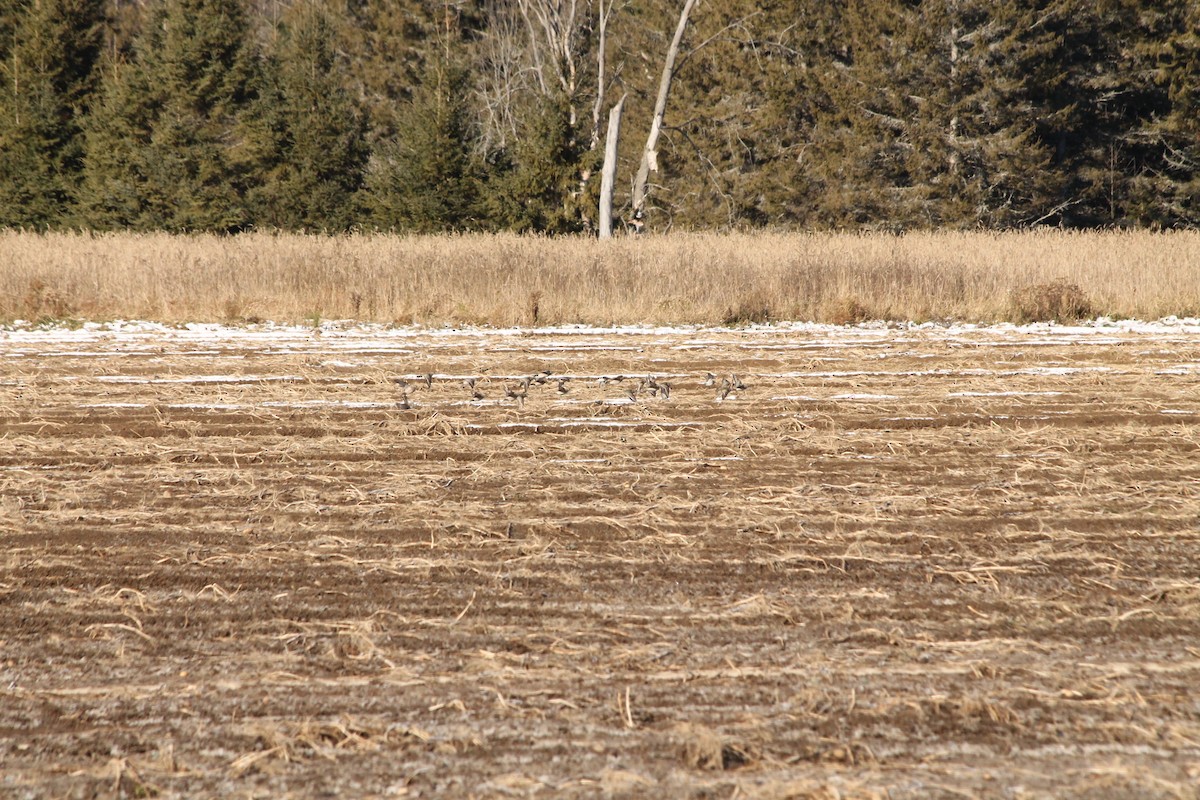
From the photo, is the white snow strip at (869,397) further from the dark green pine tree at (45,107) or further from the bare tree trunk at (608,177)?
the dark green pine tree at (45,107)

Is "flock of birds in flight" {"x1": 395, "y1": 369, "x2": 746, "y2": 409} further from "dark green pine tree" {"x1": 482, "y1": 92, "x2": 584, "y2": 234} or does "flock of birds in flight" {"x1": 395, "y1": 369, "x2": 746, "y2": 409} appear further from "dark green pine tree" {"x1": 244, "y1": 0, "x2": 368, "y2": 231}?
"dark green pine tree" {"x1": 244, "y1": 0, "x2": 368, "y2": 231}

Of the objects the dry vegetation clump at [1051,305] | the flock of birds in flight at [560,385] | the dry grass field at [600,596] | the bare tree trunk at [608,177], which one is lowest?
the dry grass field at [600,596]

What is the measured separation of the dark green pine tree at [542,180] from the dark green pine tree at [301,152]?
487cm

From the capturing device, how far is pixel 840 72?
32.8 m

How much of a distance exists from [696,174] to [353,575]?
3101 cm

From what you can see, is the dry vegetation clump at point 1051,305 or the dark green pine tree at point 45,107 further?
the dark green pine tree at point 45,107

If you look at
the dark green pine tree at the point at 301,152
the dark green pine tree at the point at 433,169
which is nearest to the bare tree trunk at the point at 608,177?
the dark green pine tree at the point at 433,169

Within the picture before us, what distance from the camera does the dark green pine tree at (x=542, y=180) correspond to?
84.2ft

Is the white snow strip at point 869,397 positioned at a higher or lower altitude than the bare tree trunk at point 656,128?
lower

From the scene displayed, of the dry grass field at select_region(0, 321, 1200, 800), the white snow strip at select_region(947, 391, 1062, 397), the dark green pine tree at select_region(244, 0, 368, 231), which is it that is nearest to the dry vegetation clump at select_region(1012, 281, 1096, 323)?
the white snow strip at select_region(947, 391, 1062, 397)

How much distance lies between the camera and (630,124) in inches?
1396

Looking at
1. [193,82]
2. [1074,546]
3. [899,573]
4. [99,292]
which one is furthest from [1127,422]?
[193,82]

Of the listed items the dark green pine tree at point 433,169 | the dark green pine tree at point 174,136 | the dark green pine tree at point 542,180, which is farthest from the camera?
the dark green pine tree at point 174,136

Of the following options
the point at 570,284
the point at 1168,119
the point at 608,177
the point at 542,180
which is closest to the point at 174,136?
the point at 542,180
